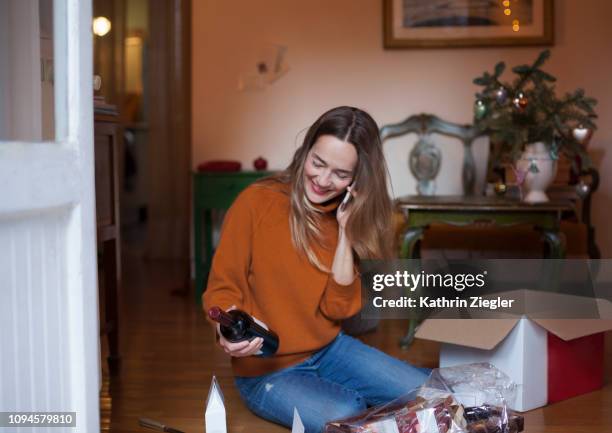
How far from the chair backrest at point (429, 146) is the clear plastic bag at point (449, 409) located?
253 cm

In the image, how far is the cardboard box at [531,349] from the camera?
8.37 feet

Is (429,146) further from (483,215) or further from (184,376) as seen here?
(184,376)

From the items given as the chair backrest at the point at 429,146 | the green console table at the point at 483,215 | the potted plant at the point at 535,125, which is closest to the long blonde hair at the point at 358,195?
the green console table at the point at 483,215

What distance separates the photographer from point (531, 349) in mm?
2566

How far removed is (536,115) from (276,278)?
72.2 inches

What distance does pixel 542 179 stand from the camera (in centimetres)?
357

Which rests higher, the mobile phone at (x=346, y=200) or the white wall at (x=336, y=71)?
the white wall at (x=336, y=71)

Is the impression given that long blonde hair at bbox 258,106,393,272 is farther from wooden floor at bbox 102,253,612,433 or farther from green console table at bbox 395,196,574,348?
green console table at bbox 395,196,574,348

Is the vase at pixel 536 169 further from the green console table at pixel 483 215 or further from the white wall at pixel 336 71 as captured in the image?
the white wall at pixel 336 71

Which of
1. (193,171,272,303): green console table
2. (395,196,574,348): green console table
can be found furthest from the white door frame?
(193,171,272,303): green console table

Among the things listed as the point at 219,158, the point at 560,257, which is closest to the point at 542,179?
the point at 560,257

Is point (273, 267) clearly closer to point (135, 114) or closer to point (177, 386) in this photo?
point (177, 386)

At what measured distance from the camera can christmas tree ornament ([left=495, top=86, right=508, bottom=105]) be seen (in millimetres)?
3658

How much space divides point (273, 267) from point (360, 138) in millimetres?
442
